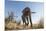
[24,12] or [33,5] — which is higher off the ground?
[33,5]

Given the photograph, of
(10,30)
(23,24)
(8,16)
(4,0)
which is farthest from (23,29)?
(4,0)

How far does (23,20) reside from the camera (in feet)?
4.25

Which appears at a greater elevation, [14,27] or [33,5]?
[33,5]

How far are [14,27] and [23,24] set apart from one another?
5.4 inches

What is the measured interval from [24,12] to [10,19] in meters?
0.23

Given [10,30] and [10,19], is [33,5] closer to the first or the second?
[10,19]

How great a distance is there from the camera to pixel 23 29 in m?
1.29

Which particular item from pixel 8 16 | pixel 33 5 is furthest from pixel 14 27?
pixel 33 5

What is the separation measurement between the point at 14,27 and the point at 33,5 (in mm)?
430

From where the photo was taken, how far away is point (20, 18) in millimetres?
1291

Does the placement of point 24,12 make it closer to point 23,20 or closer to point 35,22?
point 23,20

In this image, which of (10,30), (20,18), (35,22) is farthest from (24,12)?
(10,30)

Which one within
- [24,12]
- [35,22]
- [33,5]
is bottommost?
[35,22]
